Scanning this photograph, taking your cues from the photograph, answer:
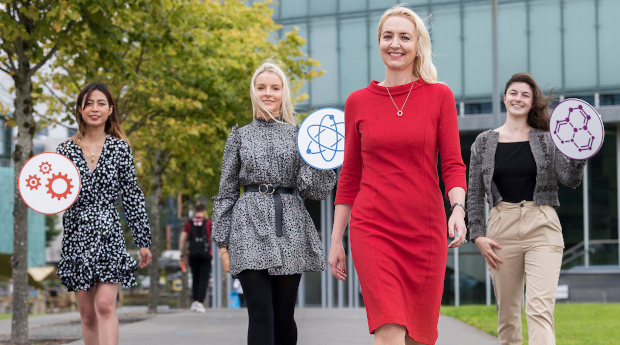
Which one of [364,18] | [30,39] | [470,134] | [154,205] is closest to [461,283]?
[470,134]

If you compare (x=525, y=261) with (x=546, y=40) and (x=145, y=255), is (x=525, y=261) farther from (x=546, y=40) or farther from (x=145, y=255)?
(x=546, y=40)

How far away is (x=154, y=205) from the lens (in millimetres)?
16891

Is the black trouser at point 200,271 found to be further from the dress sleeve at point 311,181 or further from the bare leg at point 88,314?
the dress sleeve at point 311,181

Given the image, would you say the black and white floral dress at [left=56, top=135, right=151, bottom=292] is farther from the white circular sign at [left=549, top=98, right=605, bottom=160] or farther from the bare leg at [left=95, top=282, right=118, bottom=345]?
the white circular sign at [left=549, top=98, right=605, bottom=160]

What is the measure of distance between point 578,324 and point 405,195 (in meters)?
7.67

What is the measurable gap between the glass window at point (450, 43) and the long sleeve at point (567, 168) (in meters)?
19.8

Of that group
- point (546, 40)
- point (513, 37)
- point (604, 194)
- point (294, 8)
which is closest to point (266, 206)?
point (513, 37)

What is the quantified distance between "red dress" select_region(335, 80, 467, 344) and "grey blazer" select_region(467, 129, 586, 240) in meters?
1.77

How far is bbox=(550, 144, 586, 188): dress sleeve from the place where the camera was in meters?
5.02

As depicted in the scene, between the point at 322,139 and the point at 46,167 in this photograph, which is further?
the point at 46,167

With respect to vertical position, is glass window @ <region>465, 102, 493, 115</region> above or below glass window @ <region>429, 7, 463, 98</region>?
below

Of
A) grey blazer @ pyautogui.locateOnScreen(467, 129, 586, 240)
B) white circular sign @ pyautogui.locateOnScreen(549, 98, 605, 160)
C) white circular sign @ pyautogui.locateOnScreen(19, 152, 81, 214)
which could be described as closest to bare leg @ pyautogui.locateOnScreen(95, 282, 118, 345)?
white circular sign @ pyautogui.locateOnScreen(19, 152, 81, 214)

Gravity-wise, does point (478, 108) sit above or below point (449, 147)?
above

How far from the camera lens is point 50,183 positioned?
5117 mm
